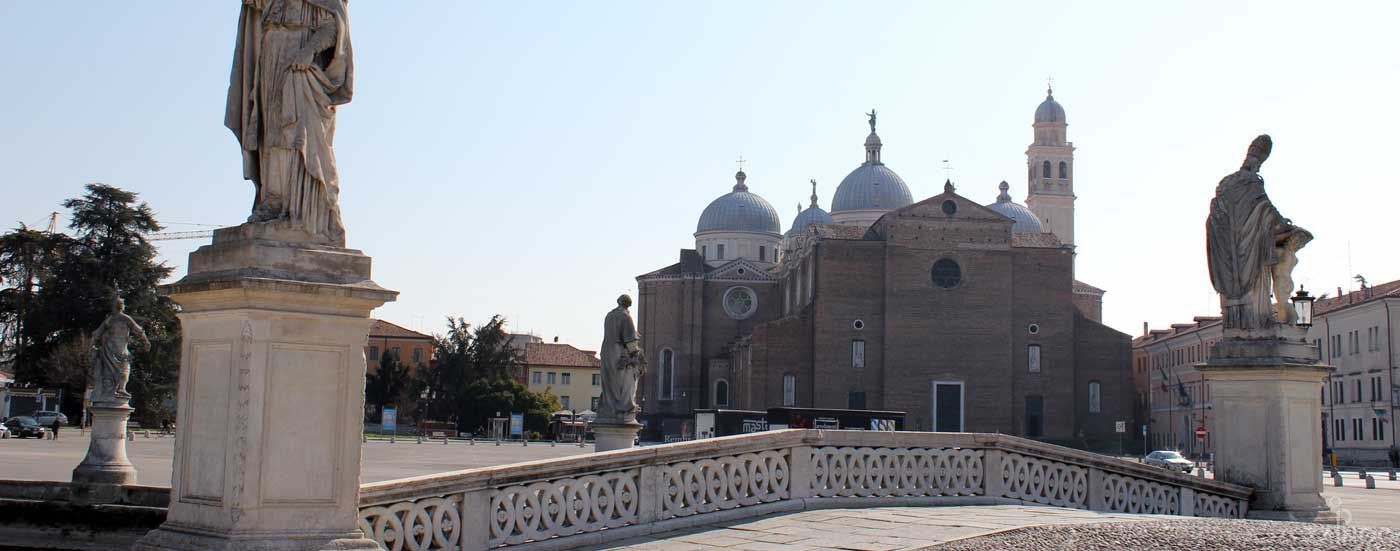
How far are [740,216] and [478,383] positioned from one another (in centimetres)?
2656

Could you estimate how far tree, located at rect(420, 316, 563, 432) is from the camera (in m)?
85.7

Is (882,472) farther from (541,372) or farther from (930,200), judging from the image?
(541,372)

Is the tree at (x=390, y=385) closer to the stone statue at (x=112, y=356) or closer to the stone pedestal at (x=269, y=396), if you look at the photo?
the stone statue at (x=112, y=356)

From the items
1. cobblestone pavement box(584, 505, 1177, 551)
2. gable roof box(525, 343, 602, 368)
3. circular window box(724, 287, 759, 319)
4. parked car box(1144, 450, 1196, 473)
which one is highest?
circular window box(724, 287, 759, 319)

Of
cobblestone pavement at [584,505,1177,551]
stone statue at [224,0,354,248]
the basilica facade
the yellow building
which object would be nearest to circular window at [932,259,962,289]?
the basilica facade

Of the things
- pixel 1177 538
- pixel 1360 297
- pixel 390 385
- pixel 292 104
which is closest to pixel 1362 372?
pixel 1360 297

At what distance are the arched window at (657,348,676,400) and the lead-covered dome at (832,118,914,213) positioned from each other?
17.8 metres

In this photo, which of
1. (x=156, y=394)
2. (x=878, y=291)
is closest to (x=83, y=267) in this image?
(x=156, y=394)

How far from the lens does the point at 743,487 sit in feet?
32.4

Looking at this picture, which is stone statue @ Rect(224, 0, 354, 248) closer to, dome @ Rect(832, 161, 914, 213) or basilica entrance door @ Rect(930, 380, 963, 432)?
basilica entrance door @ Rect(930, 380, 963, 432)

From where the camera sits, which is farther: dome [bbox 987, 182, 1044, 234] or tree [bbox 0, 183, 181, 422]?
dome [bbox 987, 182, 1044, 234]

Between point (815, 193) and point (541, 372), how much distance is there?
27.7m

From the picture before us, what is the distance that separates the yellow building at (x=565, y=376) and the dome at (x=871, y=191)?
28.0m

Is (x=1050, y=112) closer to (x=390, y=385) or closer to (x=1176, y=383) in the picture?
(x=1176, y=383)
